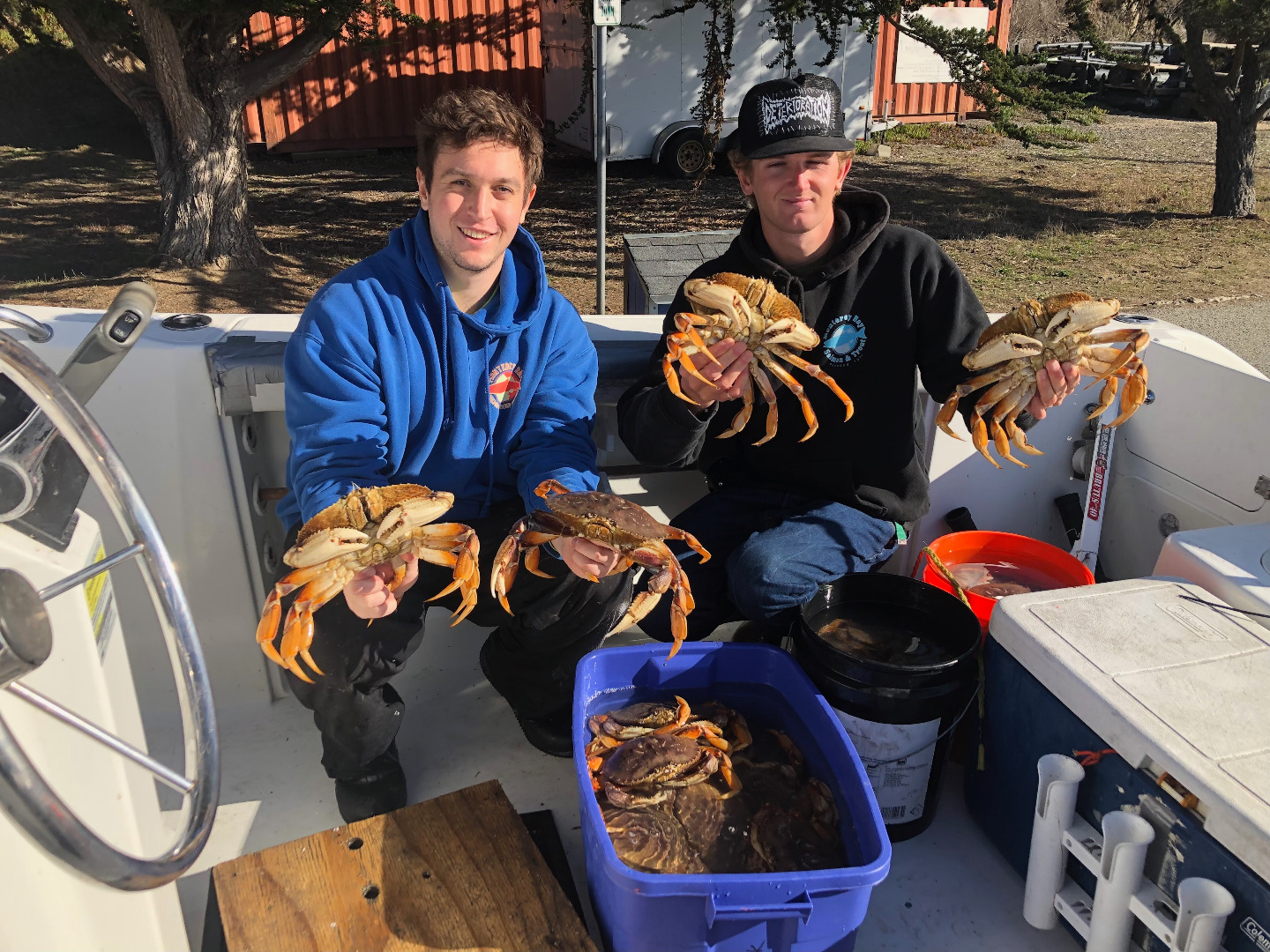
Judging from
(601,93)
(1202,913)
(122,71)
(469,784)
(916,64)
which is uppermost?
(916,64)

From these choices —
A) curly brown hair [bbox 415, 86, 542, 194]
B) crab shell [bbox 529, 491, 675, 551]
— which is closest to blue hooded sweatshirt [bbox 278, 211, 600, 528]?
curly brown hair [bbox 415, 86, 542, 194]

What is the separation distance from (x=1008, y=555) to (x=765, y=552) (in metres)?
0.98

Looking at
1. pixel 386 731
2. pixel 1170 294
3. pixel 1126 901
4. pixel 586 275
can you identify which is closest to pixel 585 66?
pixel 586 275

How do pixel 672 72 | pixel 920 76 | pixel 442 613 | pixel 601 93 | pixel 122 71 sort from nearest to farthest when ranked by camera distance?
1. pixel 442 613
2. pixel 601 93
3. pixel 122 71
4. pixel 672 72
5. pixel 920 76

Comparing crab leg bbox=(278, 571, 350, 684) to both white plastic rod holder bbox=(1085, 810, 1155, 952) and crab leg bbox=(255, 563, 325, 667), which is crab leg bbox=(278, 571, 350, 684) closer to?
crab leg bbox=(255, 563, 325, 667)

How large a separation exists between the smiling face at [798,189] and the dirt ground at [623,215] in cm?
607

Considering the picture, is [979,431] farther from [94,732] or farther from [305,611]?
[94,732]

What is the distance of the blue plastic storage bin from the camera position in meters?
1.97

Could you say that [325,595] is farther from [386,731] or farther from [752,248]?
[752,248]

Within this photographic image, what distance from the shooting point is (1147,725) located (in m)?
2.04

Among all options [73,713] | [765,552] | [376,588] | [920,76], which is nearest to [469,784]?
[376,588]

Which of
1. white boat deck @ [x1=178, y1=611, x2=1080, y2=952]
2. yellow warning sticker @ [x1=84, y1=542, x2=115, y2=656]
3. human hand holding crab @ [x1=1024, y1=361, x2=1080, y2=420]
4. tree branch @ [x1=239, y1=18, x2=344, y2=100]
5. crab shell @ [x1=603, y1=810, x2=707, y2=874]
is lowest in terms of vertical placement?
white boat deck @ [x1=178, y1=611, x2=1080, y2=952]

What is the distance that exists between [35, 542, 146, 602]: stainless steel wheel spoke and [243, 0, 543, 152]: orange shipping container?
606 inches

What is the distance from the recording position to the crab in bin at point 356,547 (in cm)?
217
